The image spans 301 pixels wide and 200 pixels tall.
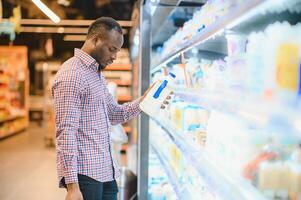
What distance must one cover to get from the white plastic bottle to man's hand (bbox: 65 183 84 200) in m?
0.75

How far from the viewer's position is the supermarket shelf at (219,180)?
54.6 inches

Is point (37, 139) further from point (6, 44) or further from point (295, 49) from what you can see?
point (295, 49)

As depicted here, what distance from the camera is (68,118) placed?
214cm

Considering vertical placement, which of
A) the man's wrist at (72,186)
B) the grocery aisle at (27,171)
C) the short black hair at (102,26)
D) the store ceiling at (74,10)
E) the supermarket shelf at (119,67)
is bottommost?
the grocery aisle at (27,171)

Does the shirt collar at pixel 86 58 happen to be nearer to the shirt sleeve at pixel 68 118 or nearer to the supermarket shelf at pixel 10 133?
the shirt sleeve at pixel 68 118

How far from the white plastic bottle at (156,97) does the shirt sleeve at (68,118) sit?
0.59 meters

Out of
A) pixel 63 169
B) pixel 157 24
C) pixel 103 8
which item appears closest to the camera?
pixel 63 169

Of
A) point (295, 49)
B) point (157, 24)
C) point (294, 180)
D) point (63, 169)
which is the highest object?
point (157, 24)

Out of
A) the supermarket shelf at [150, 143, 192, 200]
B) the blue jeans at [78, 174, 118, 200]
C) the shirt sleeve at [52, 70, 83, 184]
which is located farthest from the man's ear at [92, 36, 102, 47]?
the supermarket shelf at [150, 143, 192, 200]

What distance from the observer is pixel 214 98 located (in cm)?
174

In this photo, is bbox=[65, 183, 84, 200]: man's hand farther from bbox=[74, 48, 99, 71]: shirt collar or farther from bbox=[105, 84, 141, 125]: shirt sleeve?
bbox=[105, 84, 141, 125]: shirt sleeve

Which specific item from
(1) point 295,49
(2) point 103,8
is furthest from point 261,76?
(2) point 103,8

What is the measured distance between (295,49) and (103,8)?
1026 cm

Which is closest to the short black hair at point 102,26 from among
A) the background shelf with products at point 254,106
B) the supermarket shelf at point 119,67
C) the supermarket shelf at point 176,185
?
the background shelf with products at point 254,106
